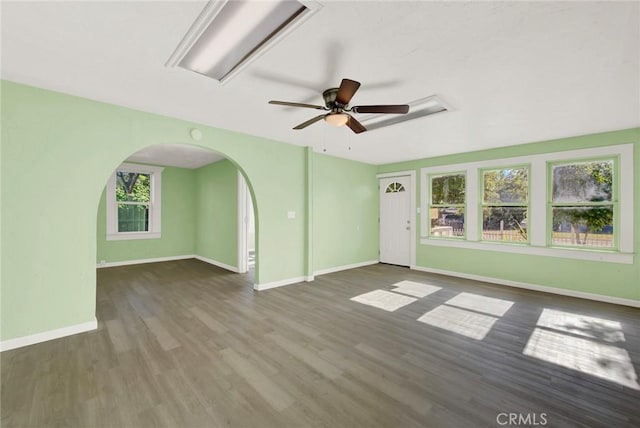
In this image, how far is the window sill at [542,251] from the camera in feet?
13.0

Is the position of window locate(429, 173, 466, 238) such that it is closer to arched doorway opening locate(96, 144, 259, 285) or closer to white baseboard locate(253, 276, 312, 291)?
white baseboard locate(253, 276, 312, 291)

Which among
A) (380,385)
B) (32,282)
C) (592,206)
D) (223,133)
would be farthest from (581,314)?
(32,282)

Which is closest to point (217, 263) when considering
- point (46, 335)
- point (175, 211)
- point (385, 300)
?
point (175, 211)

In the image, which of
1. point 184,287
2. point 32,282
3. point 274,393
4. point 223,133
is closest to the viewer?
point 274,393

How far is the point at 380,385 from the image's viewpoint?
2068 mm

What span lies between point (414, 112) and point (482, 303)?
9.46 ft

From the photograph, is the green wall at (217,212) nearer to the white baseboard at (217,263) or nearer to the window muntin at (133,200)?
the white baseboard at (217,263)

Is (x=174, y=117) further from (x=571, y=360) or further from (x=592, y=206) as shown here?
(x=592, y=206)

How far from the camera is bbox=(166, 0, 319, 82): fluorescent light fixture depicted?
5.56 feet

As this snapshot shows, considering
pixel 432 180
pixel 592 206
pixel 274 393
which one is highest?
pixel 432 180

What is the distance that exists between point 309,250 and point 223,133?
8.27 ft

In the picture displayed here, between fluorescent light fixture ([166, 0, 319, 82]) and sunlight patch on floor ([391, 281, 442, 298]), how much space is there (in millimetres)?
3946

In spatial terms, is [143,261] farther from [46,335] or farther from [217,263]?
[46,335]

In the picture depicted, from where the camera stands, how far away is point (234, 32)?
6.42 feet
